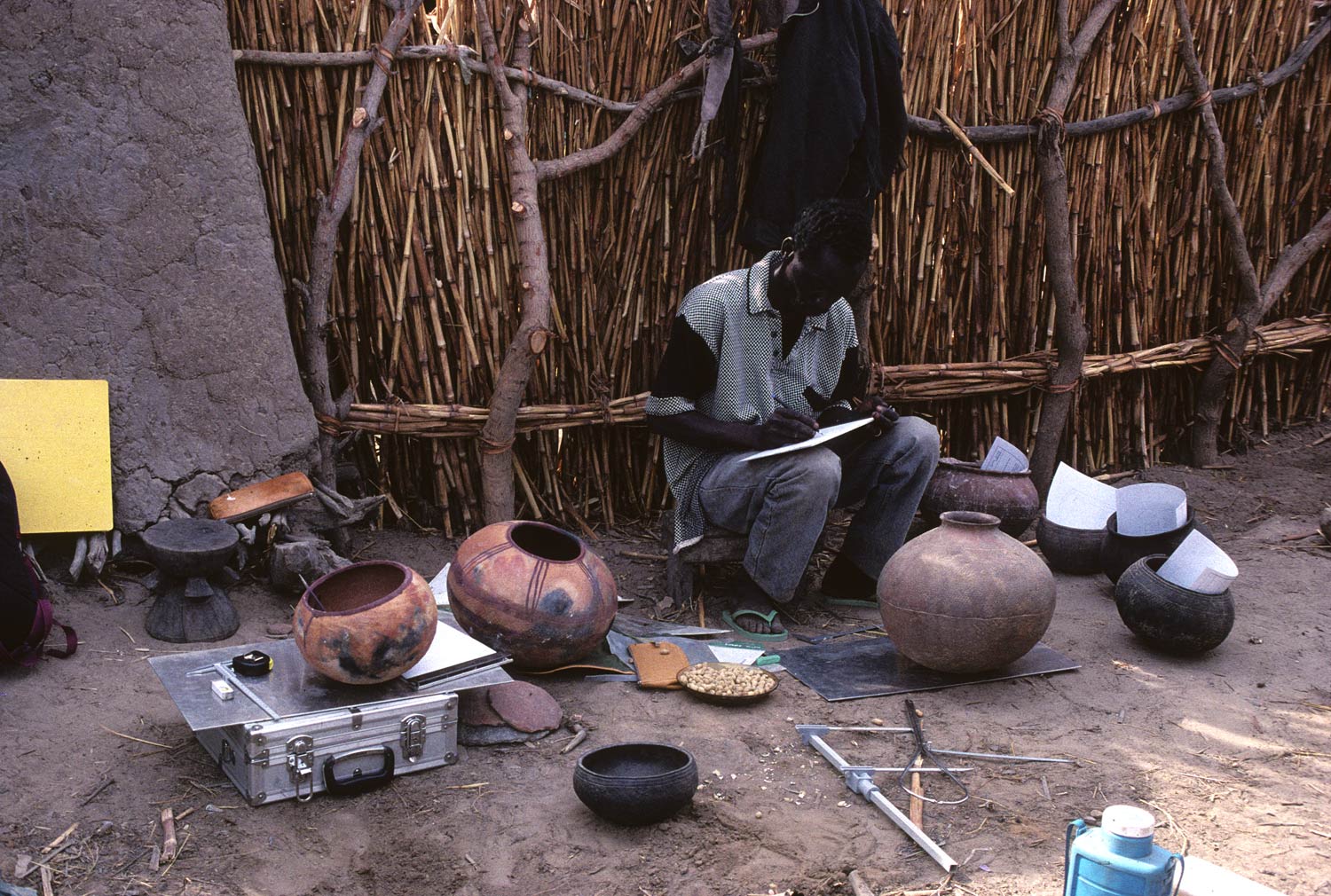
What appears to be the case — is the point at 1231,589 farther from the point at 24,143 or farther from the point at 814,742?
the point at 24,143

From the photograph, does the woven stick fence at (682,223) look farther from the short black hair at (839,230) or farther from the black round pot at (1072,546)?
the short black hair at (839,230)

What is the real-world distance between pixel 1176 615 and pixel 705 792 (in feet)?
5.65

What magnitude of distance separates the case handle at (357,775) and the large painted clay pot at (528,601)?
572 mm

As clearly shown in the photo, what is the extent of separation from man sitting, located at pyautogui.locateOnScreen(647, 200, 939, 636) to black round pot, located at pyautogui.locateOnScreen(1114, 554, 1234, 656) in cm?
79

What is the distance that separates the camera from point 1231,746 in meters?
2.92

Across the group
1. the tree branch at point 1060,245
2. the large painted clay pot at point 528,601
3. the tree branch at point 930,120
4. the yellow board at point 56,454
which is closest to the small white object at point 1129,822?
the large painted clay pot at point 528,601

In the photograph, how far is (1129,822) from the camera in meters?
1.77

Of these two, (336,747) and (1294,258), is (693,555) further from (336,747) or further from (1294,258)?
(1294,258)

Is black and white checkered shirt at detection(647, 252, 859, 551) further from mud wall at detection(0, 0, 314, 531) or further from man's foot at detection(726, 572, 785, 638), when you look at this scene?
mud wall at detection(0, 0, 314, 531)

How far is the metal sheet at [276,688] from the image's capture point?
2.43 m

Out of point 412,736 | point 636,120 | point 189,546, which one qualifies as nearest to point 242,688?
point 412,736

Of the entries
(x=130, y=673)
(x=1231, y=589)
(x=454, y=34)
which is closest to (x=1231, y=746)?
(x=1231, y=589)

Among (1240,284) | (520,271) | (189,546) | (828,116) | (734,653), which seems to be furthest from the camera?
(1240,284)

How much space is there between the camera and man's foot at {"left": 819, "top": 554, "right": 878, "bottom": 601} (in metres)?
4.06
